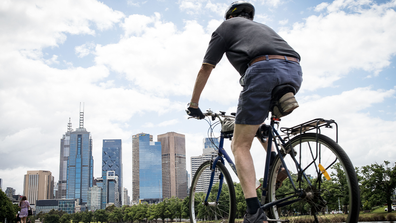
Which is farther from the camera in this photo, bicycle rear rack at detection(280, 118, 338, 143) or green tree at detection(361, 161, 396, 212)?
green tree at detection(361, 161, 396, 212)

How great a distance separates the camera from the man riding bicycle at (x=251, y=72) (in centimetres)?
226

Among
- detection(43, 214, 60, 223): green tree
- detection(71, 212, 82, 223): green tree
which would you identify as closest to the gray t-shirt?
detection(71, 212, 82, 223): green tree

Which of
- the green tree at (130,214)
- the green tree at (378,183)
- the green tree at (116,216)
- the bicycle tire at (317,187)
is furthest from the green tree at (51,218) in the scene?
the bicycle tire at (317,187)

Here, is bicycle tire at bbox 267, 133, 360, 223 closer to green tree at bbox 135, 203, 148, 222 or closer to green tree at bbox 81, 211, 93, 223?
green tree at bbox 135, 203, 148, 222

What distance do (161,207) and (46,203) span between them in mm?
146473

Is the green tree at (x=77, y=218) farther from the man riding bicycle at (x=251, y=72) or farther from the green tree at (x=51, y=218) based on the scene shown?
the man riding bicycle at (x=251, y=72)

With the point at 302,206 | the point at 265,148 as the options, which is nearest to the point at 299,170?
the point at 302,206

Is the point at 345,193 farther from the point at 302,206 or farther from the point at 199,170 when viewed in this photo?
the point at 199,170

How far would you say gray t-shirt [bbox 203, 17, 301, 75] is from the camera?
240 cm

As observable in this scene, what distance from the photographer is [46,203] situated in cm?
18525

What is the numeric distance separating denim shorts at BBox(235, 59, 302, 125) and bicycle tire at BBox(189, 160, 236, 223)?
3.94ft

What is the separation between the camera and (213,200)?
3.59m

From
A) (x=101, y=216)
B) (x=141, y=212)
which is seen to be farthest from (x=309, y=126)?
(x=101, y=216)

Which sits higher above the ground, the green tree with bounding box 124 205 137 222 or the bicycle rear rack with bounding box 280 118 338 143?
the bicycle rear rack with bounding box 280 118 338 143
